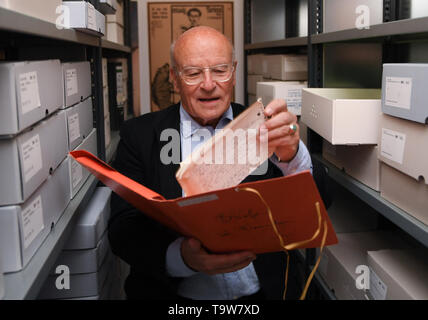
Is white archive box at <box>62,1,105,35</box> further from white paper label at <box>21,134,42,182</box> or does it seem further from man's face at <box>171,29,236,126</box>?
white paper label at <box>21,134,42,182</box>

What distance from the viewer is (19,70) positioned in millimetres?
836

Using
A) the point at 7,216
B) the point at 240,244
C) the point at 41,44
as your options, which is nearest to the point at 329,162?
the point at 240,244

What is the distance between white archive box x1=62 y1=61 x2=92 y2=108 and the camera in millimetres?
1309

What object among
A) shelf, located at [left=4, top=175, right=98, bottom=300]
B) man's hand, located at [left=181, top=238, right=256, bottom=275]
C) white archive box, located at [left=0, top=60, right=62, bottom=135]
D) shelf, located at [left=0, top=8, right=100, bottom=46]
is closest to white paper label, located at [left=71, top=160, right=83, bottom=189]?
shelf, located at [left=4, top=175, right=98, bottom=300]

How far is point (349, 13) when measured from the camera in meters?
1.79

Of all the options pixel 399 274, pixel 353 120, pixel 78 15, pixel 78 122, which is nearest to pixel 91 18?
pixel 78 15

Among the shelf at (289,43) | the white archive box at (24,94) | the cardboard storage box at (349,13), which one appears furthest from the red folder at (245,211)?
the shelf at (289,43)

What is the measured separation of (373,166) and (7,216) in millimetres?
958

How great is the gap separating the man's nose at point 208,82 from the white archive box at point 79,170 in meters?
0.43

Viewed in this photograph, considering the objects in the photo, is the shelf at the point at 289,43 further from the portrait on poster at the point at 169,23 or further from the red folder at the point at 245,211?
the red folder at the point at 245,211

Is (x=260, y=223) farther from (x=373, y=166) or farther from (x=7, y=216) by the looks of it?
(x=373, y=166)

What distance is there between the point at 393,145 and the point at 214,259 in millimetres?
544

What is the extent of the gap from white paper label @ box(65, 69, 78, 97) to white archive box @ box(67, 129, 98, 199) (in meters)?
0.18
